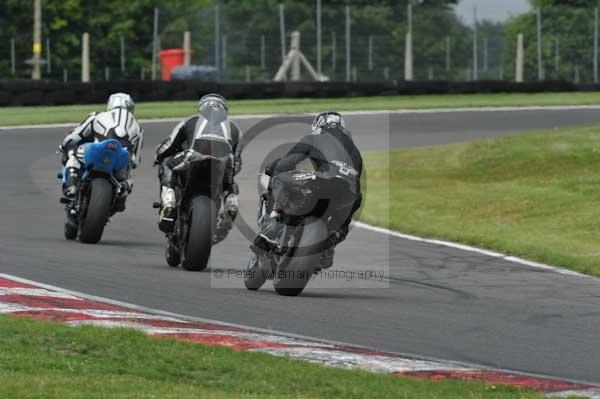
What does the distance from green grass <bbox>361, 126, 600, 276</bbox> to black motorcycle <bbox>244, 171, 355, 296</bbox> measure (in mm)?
3703

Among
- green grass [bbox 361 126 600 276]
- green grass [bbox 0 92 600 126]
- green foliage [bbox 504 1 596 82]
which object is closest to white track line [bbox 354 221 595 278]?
green grass [bbox 361 126 600 276]

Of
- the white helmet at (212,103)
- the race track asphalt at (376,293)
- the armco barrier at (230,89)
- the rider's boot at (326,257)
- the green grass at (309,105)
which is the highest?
the armco barrier at (230,89)

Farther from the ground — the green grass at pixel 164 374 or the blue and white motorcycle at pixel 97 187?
the blue and white motorcycle at pixel 97 187

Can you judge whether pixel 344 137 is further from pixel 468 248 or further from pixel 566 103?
pixel 566 103

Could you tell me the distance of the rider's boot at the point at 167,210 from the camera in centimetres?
1142

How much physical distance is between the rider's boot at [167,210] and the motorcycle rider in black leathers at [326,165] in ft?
4.90

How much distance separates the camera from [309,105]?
113ft

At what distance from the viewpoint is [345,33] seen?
43938mm

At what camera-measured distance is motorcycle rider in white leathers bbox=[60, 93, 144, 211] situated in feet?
42.8

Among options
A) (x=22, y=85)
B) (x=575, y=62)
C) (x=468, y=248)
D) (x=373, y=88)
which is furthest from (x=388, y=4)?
(x=468, y=248)

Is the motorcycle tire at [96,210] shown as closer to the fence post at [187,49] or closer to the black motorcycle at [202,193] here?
the black motorcycle at [202,193]

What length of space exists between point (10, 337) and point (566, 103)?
29924 mm

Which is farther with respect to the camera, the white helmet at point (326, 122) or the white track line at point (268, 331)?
the white helmet at point (326, 122)

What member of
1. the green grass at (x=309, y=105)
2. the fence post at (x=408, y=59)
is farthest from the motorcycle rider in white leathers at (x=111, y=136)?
the fence post at (x=408, y=59)
